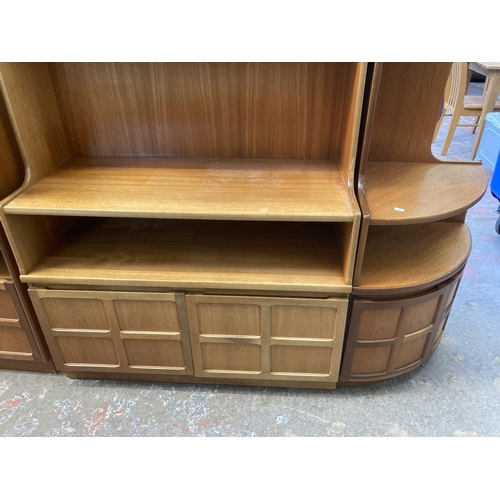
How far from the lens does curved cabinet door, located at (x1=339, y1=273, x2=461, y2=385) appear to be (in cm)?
132

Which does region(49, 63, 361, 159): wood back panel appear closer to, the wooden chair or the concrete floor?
the concrete floor

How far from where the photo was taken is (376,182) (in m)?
1.37

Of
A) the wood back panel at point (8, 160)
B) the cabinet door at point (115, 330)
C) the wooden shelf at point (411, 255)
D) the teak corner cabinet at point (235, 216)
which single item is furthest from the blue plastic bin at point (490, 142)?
the wood back panel at point (8, 160)

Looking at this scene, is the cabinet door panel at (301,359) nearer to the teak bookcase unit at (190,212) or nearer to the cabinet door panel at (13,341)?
the teak bookcase unit at (190,212)

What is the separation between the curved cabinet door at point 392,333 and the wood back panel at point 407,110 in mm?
471

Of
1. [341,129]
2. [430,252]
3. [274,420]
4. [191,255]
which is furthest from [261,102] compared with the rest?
[274,420]

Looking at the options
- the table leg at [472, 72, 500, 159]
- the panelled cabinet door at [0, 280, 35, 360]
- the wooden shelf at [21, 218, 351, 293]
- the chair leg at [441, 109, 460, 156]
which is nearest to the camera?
the wooden shelf at [21, 218, 351, 293]

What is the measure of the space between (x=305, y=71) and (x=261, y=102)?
0.17 m

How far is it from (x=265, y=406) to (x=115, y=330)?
23.5 inches

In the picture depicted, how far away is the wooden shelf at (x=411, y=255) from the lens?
1293mm

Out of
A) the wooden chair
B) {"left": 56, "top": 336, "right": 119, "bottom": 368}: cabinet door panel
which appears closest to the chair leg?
the wooden chair

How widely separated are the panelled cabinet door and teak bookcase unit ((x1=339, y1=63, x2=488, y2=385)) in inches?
44.4

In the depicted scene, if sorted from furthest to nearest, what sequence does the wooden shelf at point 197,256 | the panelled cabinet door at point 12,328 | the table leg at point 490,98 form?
the table leg at point 490,98 < the panelled cabinet door at point 12,328 < the wooden shelf at point 197,256

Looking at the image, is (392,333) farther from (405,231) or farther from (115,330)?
(115,330)
